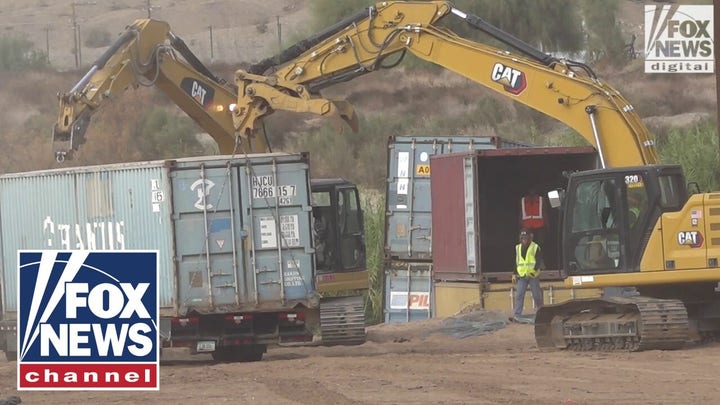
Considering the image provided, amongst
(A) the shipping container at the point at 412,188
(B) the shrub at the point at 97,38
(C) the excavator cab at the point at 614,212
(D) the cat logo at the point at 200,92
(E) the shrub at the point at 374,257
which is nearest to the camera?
(C) the excavator cab at the point at 614,212

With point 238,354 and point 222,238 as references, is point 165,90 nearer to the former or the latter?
point 238,354

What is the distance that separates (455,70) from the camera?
23297mm

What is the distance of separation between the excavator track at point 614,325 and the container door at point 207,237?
4.09m

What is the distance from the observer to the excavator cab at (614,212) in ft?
62.2

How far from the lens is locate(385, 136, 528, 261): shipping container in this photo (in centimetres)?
2764

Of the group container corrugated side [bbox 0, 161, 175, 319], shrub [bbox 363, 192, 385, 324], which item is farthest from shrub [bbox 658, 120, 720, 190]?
container corrugated side [bbox 0, 161, 175, 319]

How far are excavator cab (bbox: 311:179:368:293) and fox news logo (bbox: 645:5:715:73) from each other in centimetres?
1074

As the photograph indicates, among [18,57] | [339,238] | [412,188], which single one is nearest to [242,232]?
[339,238]

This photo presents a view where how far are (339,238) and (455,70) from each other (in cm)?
318

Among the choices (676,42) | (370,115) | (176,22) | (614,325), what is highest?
(176,22)

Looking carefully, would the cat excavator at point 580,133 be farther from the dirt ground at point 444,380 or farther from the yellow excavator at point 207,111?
the dirt ground at point 444,380

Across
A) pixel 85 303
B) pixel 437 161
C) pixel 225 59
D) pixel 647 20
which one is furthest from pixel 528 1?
pixel 85 303

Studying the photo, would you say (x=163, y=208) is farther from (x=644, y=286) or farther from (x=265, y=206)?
(x=644, y=286)

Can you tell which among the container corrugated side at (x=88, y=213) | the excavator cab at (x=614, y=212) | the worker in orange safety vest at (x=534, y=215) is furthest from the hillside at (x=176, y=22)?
the excavator cab at (x=614, y=212)
